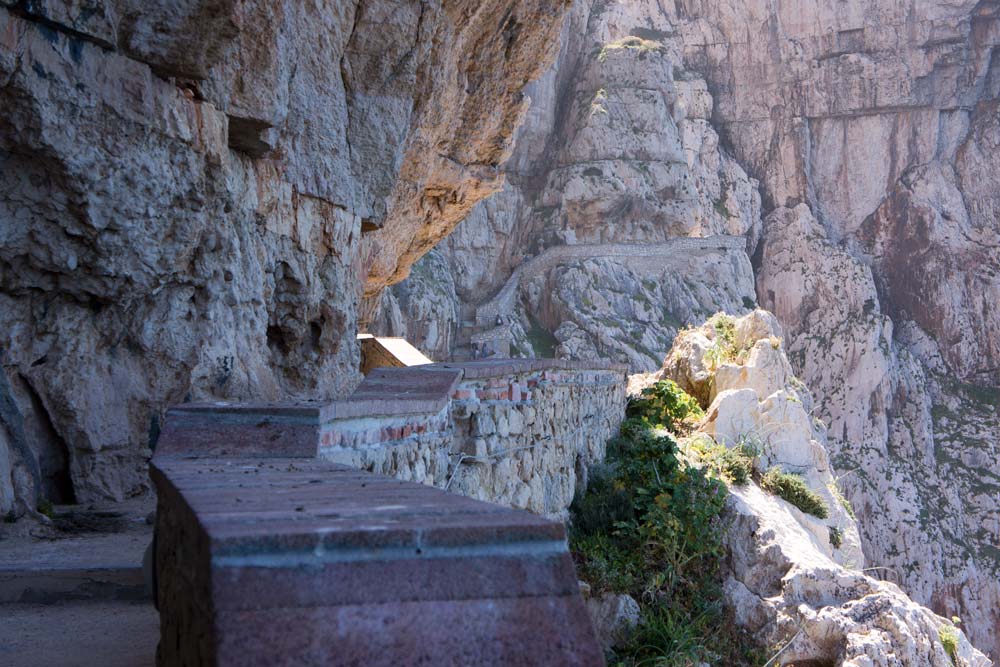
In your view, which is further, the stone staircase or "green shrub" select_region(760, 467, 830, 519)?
"green shrub" select_region(760, 467, 830, 519)

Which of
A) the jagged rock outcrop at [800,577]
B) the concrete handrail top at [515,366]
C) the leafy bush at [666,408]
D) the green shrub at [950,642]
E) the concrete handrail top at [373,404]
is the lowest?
the green shrub at [950,642]

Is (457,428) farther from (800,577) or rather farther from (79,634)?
(800,577)

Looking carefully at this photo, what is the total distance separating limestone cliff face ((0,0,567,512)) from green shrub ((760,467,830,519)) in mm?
5736

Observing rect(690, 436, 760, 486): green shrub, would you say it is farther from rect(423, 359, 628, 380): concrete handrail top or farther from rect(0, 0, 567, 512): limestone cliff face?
rect(0, 0, 567, 512): limestone cliff face

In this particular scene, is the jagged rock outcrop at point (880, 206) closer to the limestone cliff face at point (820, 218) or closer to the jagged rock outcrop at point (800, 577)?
the limestone cliff face at point (820, 218)

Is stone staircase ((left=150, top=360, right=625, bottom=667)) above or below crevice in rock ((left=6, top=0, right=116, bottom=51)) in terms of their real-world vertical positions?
below

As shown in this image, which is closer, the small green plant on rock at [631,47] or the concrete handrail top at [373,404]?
the concrete handrail top at [373,404]

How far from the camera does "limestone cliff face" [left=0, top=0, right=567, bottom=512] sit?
5.00 m

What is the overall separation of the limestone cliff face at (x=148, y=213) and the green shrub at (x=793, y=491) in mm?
5736

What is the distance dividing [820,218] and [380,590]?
→ 2047 inches

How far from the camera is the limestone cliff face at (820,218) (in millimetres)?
38469

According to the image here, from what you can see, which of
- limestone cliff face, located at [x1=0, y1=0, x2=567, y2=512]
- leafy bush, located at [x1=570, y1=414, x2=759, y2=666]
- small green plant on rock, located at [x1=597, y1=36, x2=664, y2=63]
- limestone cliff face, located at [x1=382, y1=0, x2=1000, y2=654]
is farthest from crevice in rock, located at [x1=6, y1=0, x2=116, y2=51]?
small green plant on rock, located at [x1=597, y1=36, x2=664, y2=63]

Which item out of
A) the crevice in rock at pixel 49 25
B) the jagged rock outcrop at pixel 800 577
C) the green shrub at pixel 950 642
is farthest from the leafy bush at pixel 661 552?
the crevice in rock at pixel 49 25

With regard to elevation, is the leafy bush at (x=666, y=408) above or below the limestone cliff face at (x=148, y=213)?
below
